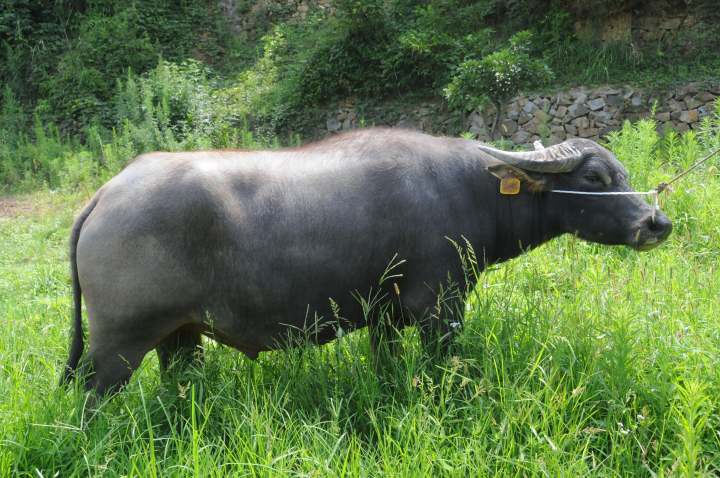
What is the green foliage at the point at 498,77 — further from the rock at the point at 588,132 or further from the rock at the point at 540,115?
the rock at the point at 588,132

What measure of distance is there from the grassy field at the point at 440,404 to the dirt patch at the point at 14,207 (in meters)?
→ 6.40

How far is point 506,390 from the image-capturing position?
10.6ft

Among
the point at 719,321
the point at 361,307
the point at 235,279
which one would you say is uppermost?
the point at 235,279

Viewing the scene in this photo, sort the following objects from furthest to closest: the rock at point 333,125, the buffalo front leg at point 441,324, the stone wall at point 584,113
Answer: the rock at point 333,125
the stone wall at point 584,113
the buffalo front leg at point 441,324

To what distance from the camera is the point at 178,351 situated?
3877 millimetres

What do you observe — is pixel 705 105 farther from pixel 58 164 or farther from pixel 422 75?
pixel 58 164

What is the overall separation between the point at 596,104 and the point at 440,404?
911cm

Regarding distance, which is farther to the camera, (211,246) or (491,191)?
(491,191)

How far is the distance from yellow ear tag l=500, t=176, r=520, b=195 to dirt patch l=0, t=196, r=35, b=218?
848 centimetres

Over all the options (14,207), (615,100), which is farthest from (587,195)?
(14,207)

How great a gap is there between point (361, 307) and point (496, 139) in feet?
27.3

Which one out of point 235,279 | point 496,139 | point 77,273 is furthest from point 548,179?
point 496,139

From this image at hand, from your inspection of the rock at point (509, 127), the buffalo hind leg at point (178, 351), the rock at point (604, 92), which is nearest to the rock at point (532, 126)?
the rock at point (509, 127)

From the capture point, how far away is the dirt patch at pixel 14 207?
1014cm
